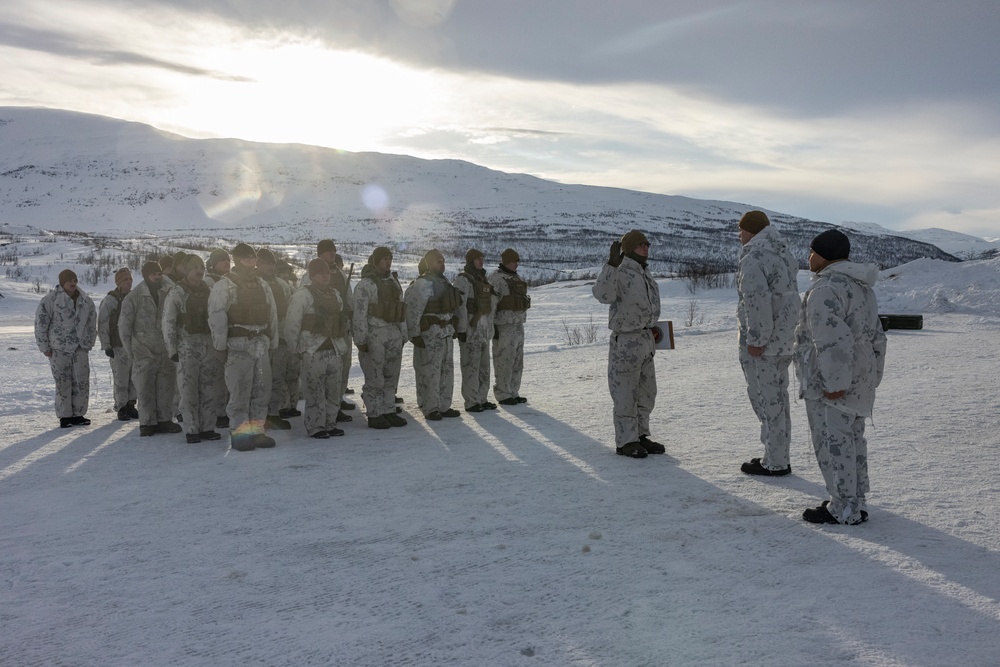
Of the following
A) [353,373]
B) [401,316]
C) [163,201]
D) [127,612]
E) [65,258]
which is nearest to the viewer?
[127,612]

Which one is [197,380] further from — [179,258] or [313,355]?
[179,258]

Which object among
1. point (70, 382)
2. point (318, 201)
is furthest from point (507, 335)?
point (318, 201)

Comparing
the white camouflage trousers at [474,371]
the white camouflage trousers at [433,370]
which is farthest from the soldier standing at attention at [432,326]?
the white camouflage trousers at [474,371]

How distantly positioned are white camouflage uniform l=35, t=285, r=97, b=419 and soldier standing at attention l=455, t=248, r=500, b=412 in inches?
171

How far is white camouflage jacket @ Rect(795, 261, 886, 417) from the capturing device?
4359 millimetres

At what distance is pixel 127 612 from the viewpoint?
12.0 feet

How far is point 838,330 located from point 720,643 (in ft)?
7.10

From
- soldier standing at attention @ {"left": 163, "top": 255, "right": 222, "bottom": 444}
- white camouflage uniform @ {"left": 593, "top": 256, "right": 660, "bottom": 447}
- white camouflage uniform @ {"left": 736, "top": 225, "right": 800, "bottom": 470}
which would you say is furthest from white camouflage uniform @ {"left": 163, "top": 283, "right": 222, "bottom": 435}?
white camouflage uniform @ {"left": 736, "top": 225, "right": 800, "bottom": 470}

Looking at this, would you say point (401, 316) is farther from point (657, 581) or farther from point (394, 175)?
A: point (394, 175)

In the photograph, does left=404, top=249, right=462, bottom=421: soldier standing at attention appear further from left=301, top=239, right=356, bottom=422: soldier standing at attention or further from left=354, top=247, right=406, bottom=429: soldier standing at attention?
left=301, top=239, right=356, bottom=422: soldier standing at attention

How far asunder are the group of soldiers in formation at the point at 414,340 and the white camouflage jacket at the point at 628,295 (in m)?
0.01

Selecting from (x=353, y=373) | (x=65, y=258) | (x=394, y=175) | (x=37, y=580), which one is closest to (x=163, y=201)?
(x=394, y=175)

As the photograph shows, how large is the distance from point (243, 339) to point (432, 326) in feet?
6.94

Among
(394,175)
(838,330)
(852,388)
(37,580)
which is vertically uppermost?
(394,175)
